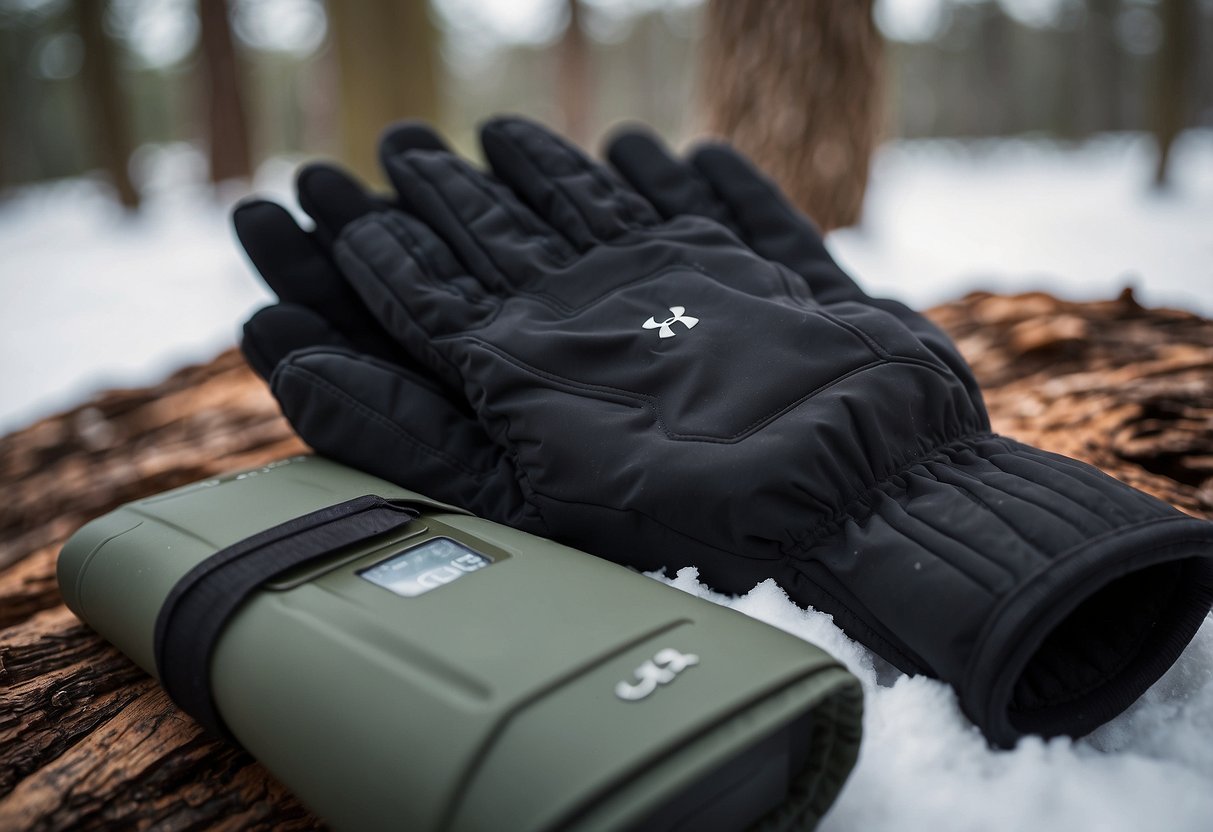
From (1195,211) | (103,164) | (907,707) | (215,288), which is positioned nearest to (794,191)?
(907,707)

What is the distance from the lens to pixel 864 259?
2.87 meters

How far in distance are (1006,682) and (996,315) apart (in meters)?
1.54

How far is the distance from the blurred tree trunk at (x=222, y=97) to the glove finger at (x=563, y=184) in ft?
20.7

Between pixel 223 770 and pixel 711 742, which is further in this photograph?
pixel 223 770

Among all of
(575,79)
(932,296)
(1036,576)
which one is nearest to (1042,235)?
(932,296)

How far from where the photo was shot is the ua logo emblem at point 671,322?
3.80 feet

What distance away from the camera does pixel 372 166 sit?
429 cm

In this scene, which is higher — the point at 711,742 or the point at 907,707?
the point at 711,742

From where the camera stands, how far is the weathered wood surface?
0.87 metres

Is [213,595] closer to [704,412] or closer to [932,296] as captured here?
[704,412]

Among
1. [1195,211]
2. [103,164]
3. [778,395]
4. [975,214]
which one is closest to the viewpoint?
[778,395]

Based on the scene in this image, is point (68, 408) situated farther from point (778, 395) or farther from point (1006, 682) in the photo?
point (1006, 682)

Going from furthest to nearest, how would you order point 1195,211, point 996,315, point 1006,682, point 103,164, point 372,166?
point 103,164, point 1195,211, point 372,166, point 996,315, point 1006,682

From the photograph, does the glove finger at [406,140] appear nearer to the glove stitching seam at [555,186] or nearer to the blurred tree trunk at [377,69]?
the glove stitching seam at [555,186]
